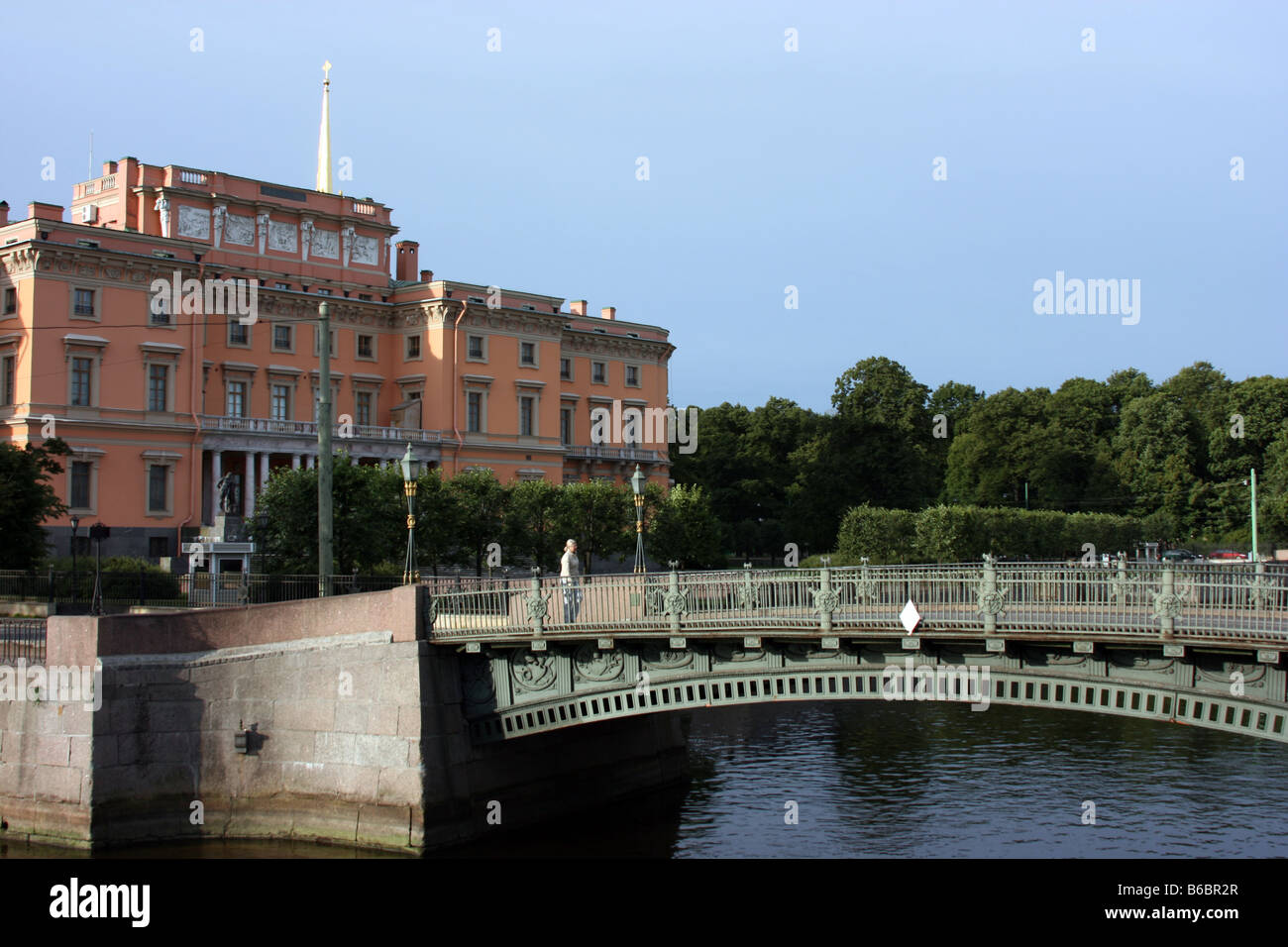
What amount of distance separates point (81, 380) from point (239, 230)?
1190 centimetres

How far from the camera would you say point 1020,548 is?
63.9 m

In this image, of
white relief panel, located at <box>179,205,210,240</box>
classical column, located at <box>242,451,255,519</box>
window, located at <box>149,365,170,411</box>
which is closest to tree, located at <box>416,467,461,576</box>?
classical column, located at <box>242,451,255,519</box>

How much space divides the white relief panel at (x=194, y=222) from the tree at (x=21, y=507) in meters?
24.7

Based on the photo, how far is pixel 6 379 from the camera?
56.0m

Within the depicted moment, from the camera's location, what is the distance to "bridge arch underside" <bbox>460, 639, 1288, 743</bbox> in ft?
54.5

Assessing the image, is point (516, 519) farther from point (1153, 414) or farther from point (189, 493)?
point (1153, 414)

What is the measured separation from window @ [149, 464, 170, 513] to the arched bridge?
125 ft

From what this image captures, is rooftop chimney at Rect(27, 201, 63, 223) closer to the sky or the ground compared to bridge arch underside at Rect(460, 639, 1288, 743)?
closer to the sky

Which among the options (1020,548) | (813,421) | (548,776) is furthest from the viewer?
(813,421)

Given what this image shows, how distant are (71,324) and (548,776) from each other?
127 ft

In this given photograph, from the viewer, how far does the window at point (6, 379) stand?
55.7 m

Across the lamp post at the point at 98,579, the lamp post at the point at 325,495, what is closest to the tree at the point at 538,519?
the lamp post at the point at 98,579

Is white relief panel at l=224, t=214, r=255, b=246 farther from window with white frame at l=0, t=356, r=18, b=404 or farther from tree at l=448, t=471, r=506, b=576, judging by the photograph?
tree at l=448, t=471, r=506, b=576

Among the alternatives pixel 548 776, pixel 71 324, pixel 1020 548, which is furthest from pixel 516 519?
pixel 548 776
